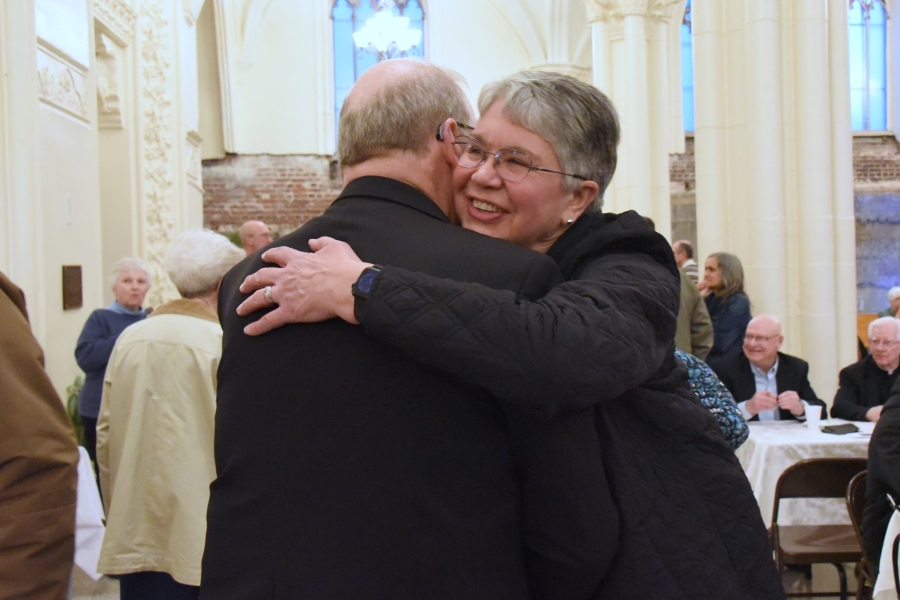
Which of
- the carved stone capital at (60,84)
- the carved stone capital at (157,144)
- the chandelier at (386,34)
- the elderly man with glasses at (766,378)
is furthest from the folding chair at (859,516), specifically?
the chandelier at (386,34)

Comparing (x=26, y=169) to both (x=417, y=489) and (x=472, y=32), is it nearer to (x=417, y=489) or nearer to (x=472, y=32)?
(x=417, y=489)

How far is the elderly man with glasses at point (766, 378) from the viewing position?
17.1 feet

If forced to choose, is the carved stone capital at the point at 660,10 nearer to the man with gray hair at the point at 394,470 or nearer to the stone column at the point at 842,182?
the stone column at the point at 842,182

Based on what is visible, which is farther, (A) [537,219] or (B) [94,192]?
(B) [94,192]

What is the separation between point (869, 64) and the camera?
725 inches

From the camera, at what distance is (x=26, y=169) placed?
5.77 m

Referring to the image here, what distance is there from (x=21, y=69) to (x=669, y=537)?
221 inches

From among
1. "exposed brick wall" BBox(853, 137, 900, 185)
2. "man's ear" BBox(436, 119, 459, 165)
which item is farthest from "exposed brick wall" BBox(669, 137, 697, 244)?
"man's ear" BBox(436, 119, 459, 165)

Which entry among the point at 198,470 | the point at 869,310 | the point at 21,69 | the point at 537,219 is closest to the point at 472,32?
the point at 869,310

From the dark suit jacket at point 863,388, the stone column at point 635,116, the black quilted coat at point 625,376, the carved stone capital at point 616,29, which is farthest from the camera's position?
the carved stone capital at point 616,29

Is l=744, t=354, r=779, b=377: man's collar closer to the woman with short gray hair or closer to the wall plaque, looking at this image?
the woman with short gray hair

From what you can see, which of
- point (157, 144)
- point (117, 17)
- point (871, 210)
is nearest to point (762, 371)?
point (117, 17)

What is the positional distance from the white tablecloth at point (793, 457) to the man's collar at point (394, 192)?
12.2 feet

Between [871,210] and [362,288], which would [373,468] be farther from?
[871,210]
